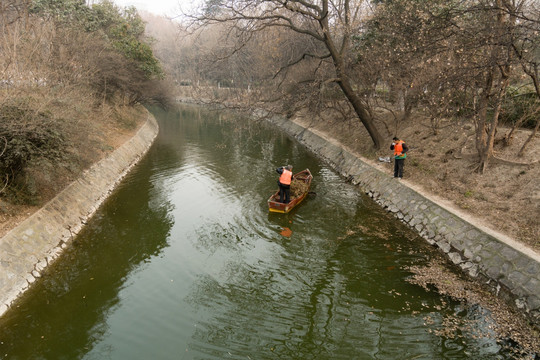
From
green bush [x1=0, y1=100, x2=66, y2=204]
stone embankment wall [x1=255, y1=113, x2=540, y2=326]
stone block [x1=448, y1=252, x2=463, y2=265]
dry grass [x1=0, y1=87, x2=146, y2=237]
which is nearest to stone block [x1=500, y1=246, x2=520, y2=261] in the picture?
stone embankment wall [x1=255, y1=113, x2=540, y2=326]

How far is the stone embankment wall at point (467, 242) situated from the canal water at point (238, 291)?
26.9 inches

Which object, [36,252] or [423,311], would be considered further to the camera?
[36,252]

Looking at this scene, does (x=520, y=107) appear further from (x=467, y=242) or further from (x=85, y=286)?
(x=85, y=286)

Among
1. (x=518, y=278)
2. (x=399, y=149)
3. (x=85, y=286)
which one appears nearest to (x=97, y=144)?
(x=85, y=286)

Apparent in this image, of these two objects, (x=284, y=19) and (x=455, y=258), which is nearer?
(x=455, y=258)

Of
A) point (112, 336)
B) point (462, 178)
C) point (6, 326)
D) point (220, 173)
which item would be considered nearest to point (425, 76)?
point (462, 178)

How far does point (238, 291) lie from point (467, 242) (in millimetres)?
7354

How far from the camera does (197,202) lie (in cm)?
1644

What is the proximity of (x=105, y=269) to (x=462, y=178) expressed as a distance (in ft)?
45.5

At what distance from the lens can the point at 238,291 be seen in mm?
9906

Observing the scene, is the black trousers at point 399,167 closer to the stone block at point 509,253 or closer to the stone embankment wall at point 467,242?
the stone embankment wall at point 467,242

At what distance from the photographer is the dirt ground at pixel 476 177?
36.2 ft

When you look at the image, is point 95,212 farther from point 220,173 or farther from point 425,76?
point 425,76

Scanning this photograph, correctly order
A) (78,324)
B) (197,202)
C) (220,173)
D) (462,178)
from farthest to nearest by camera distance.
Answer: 1. (220,173)
2. (197,202)
3. (462,178)
4. (78,324)
